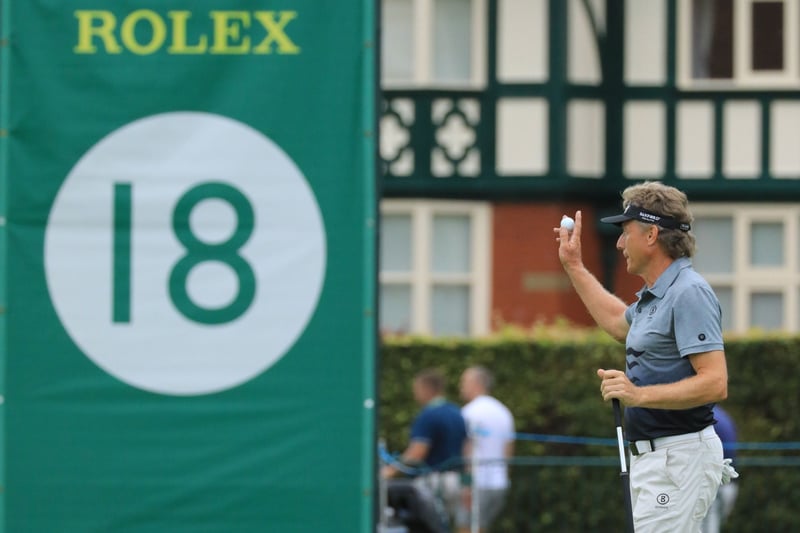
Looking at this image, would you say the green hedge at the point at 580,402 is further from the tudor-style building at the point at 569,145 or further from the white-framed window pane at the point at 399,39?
the white-framed window pane at the point at 399,39

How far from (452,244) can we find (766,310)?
415 centimetres

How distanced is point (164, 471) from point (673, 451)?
1.90 metres

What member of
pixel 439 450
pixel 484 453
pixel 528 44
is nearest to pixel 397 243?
pixel 528 44

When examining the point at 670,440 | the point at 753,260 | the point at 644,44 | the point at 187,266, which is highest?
the point at 644,44

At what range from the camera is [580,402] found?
1670cm

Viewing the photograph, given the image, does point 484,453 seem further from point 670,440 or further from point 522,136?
point 670,440

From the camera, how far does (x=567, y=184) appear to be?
21234 mm

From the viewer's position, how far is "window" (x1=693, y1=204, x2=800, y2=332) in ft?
71.5

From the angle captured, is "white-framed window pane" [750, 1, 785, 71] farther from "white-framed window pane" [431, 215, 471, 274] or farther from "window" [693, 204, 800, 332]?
"white-framed window pane" [431, 215, 471, 274]

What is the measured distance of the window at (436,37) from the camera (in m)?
21.6

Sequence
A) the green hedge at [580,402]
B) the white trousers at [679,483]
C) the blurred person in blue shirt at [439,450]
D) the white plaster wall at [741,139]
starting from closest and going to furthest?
the white trousers at [679,483] → the blurred person in blue shirt at [439,450] → the green hedge at [580,402] → the white plaster wall at [741,139]

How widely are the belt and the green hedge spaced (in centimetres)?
944

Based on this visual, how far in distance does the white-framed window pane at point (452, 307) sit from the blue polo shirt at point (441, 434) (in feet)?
26.8

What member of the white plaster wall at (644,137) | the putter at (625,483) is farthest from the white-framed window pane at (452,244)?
the putter at (625,483)
